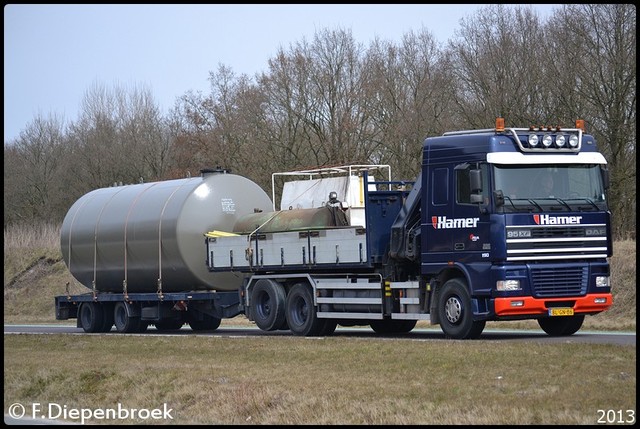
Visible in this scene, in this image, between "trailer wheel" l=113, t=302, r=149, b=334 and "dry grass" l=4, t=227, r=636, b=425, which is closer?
"dry grass" l=4, t=227, r=636, b=425

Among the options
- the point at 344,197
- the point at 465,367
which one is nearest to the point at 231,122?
the point at 344,197

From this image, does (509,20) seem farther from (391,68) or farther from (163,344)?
(163,344)

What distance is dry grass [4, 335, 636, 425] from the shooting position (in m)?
12.6

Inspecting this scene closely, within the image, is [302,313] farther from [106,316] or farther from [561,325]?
[106,316]

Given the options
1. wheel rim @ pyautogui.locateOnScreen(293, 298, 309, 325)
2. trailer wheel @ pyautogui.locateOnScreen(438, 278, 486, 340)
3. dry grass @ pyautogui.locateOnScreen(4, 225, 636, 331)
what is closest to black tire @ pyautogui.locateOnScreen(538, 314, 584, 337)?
Answer: trailer wheel @ pyautogui.locateOnScreen(438, 278, 486, 340)

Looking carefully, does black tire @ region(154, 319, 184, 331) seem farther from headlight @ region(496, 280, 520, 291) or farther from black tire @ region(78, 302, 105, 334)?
headlight @ region(496, 280, 520, 291)

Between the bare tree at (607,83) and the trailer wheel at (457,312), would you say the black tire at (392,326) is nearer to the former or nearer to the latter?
the trailer wheel at (457,312)

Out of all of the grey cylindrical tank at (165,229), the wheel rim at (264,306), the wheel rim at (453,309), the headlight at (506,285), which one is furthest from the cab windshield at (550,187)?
the grey cylindrical tank at (165,229)

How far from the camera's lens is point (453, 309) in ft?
68.5

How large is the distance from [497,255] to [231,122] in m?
31.0


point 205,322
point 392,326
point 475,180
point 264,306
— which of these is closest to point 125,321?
point 205,322

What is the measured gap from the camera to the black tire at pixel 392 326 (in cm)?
2536

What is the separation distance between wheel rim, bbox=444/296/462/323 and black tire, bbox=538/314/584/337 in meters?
2.06

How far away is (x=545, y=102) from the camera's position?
134 ft
